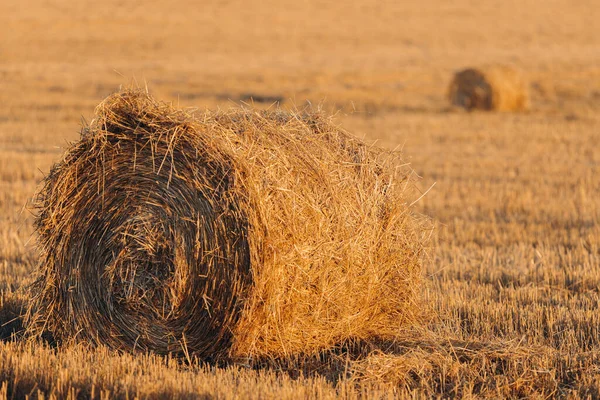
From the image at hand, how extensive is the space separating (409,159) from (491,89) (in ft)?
25.1

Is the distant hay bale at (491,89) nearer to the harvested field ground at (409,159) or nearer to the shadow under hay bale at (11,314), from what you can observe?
the harvested field ground at (409,159)

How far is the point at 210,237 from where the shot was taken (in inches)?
224

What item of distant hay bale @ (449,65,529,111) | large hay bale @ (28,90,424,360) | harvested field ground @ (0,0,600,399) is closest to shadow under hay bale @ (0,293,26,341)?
harvested field ground @ (0,0,600,399)

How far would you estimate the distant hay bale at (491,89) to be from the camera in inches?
897

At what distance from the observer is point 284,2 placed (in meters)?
59.8

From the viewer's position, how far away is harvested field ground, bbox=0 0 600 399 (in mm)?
5438

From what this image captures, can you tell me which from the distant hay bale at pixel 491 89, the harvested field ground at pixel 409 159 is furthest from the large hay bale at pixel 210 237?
the distant hay bale at pixel 491 89

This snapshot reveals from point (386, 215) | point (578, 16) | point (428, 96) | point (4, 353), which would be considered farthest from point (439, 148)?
point (578, 16)

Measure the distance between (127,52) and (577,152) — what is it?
1083 inches

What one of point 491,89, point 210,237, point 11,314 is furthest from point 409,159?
point 210,237

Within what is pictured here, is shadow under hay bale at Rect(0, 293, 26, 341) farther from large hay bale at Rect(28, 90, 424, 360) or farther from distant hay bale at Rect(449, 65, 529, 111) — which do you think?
distant hay bale at Rect(449, 65, 529, 111)

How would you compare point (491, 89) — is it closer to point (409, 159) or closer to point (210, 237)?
point (409, 159)

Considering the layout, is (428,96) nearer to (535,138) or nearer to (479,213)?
(535,138)

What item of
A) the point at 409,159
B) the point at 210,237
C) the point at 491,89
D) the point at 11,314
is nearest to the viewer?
the point at 210,237
